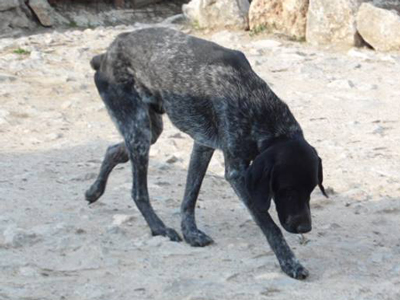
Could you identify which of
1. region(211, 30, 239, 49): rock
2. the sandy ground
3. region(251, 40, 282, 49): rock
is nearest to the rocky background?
region(211, 30, 239, 49): rock

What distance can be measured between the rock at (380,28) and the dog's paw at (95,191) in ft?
20.2

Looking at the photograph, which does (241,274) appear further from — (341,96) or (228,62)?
(341,96)

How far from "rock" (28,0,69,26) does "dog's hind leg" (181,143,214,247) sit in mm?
7439

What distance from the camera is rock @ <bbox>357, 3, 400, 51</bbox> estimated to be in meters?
11.9

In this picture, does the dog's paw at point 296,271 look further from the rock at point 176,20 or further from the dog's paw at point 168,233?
the rock at point 176,20

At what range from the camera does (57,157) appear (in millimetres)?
8000

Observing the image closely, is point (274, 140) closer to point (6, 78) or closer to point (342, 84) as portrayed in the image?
point (342, 84)

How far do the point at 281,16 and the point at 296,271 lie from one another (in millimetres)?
7813

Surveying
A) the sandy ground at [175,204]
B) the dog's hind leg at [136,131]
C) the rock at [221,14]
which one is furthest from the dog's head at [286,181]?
the rock at [221,14]

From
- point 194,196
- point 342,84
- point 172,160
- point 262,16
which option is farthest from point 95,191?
point 262,16

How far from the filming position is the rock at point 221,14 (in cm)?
1307

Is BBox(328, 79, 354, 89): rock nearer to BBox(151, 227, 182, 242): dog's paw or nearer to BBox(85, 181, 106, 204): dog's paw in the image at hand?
BBox(85, 181, 106, 204): dog's paw

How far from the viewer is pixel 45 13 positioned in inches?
530

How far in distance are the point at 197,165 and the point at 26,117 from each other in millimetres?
3299
